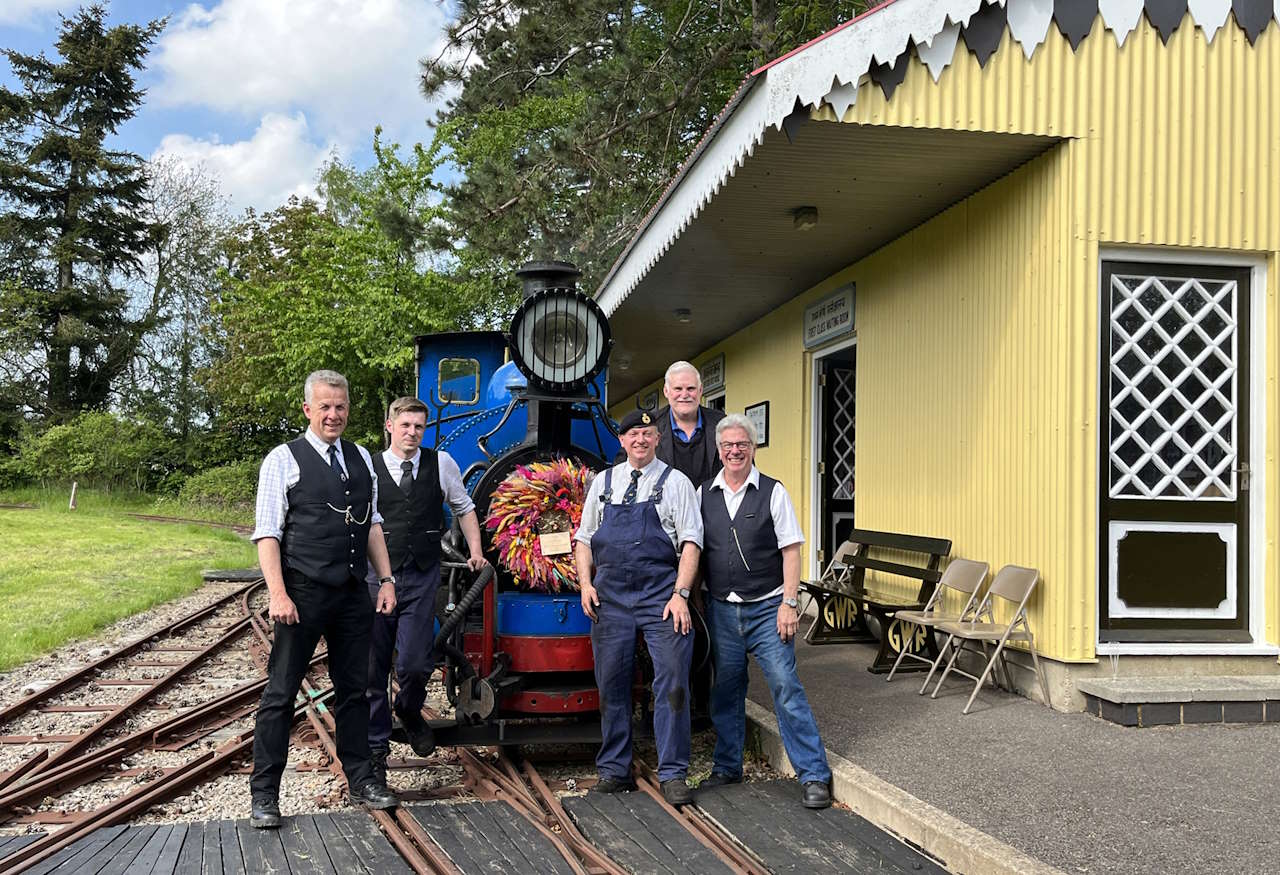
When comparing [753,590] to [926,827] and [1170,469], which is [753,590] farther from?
[1170,469]

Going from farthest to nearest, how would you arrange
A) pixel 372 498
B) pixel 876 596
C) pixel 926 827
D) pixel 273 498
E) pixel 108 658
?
pixel 108 658
pixel 876 596
pixel 372 498
pixel 273 498
pixel 926 827

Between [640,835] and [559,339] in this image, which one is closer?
[640,835]

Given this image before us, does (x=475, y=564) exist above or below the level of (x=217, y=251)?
below

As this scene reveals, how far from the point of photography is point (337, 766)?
202 inches

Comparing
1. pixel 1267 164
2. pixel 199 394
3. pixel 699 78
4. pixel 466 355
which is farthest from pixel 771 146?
pixel 199 394

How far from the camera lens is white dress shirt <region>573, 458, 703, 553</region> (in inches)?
181

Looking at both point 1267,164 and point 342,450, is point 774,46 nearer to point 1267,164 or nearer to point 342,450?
point 1267,164

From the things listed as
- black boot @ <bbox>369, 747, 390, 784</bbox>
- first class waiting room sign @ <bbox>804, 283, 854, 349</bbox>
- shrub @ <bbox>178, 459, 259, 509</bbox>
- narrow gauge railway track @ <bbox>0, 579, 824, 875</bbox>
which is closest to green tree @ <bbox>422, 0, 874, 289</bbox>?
first class waiting room sign @ <bbox>804, 283, 854, 349</bbox>

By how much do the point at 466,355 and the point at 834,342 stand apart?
154 inches

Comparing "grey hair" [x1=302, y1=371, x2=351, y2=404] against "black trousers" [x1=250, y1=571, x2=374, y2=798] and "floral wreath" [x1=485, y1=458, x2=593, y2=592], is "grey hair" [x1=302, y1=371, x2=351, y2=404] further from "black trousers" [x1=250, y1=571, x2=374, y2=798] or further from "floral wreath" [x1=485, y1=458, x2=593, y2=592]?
"floral wreath" [x1=485, y1=458, x2=593, y2=592]

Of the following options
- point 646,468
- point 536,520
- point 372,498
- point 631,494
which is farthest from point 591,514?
point 372,498

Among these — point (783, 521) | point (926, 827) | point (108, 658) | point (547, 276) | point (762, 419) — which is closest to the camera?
point (926, 827)

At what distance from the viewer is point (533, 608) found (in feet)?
16.2

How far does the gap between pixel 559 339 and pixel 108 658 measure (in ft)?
18.8
